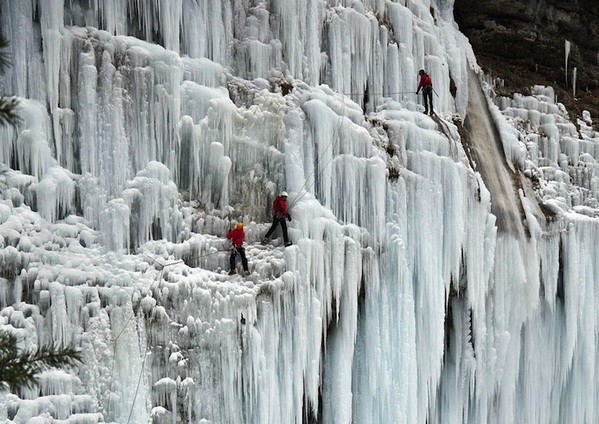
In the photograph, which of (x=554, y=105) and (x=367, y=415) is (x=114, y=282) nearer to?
(x=367, y=415)

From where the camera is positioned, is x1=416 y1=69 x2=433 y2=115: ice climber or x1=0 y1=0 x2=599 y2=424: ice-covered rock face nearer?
x1=0 y1=0 x2=599 y2=424: ice-covered rock face

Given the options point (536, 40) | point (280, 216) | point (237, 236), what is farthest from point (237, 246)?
point (536, 40)

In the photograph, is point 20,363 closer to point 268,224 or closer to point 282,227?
point 282,227

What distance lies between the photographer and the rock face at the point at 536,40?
17141 mm

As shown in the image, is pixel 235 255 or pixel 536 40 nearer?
pixel 235 255

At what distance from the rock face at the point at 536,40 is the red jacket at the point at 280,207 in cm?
817

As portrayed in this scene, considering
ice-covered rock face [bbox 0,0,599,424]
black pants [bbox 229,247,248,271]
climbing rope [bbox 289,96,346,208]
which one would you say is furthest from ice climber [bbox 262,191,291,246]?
black pants [bbox 229,247,248,271]

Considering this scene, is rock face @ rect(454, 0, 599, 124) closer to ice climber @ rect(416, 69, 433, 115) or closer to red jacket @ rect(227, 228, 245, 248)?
ice climber @ rect(416, 69, 433, 115)

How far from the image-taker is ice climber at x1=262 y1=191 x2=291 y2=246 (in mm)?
10634

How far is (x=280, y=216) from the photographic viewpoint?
10.7 meters

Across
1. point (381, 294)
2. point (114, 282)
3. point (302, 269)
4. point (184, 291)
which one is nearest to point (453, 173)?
point (381, 294)

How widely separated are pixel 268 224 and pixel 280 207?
1.47ft

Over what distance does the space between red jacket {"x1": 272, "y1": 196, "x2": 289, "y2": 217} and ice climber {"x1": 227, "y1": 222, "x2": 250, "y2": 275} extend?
695mm

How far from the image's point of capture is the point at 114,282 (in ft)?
30.5
